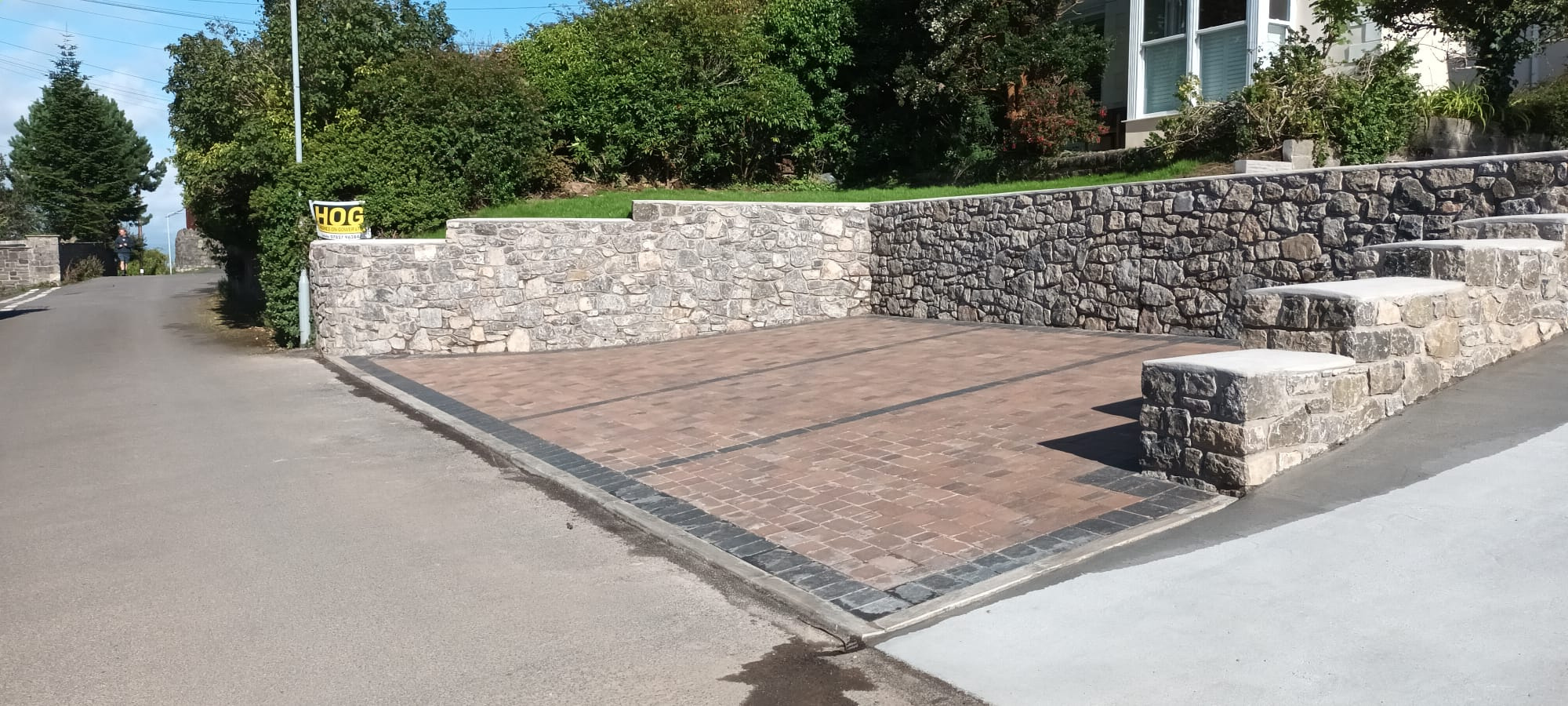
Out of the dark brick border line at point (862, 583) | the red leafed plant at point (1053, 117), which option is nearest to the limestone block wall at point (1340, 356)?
the dark brick border line at point (862, 583)

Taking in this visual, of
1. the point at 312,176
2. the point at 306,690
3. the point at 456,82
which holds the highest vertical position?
the point at 456,82

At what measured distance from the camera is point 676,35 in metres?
20.3

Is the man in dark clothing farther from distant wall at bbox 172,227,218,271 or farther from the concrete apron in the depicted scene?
the concrete apron

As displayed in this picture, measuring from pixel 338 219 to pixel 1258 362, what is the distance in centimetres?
1226

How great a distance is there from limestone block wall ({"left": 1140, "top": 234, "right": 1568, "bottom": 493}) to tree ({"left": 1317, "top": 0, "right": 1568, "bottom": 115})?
7450 millimetres

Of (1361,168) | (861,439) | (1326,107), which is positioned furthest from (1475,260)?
(1326,107)

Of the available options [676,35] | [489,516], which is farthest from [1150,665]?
[676,35]

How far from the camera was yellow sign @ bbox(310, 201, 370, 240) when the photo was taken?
14711 millimetres

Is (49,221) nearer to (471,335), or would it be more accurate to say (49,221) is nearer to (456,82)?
(456,82)

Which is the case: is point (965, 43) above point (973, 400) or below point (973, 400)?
above

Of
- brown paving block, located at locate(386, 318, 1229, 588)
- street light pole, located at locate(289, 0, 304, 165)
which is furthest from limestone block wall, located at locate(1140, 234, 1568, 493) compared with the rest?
street light pole, located at locate(289, 0, 304, 165)

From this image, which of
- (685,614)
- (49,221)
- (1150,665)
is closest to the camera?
(1150,665)

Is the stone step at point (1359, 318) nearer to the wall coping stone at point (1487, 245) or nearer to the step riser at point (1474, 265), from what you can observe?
the step riser at point (1474, 265)

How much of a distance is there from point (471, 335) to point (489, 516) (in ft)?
26.7
